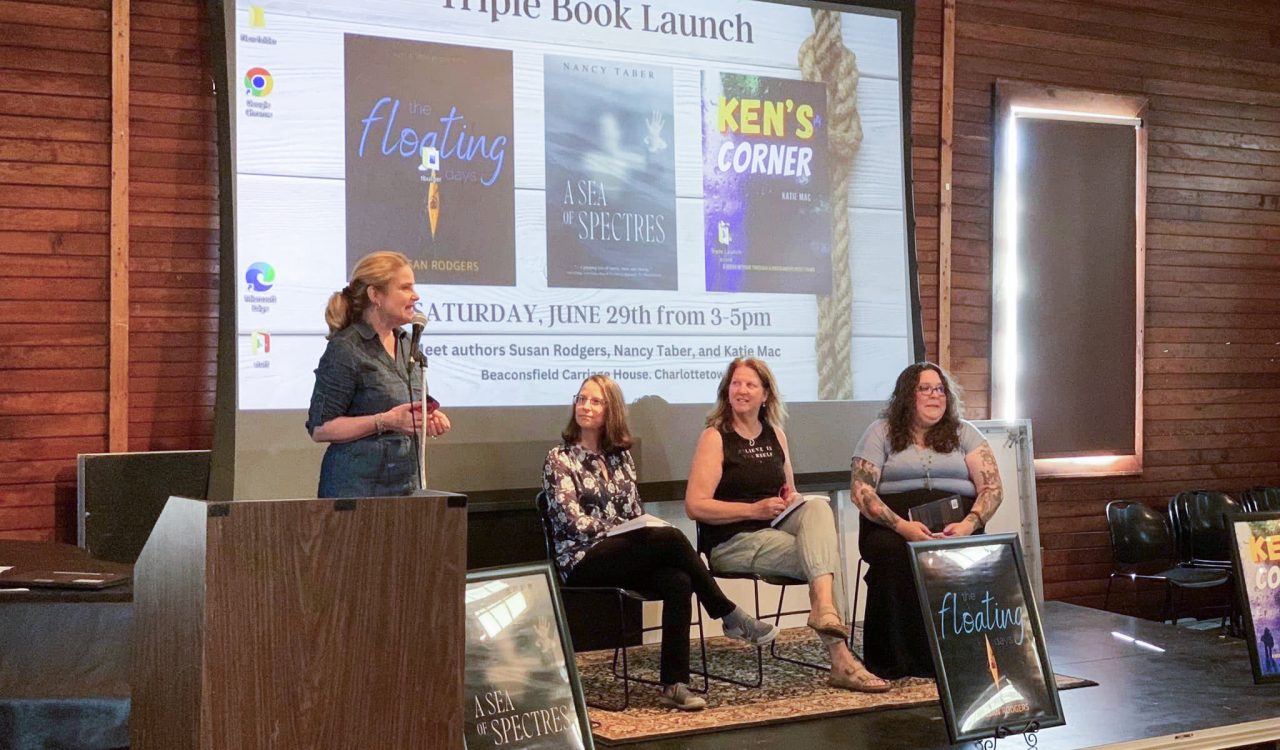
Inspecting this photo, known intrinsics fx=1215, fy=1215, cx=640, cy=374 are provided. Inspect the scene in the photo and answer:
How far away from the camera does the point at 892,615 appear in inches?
159

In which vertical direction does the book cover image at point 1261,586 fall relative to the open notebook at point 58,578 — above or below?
below

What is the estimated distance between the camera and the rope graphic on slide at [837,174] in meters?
5.35

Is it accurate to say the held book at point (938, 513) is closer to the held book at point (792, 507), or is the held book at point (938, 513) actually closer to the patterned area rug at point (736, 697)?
the held book at point (792, 507)

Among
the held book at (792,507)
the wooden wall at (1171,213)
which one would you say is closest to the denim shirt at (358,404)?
the held book at (792,507)

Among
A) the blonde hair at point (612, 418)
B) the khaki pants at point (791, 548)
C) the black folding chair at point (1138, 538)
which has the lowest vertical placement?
the black folding chair at point (1138, 538)

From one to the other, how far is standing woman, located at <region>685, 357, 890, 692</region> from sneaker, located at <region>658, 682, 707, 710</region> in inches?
18.7

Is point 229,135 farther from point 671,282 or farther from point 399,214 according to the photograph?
point 671,282

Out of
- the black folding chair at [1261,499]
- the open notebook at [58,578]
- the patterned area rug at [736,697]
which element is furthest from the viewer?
the black folding chair at [1261,499]

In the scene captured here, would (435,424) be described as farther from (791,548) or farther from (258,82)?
(258,82)

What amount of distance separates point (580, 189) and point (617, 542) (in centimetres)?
167

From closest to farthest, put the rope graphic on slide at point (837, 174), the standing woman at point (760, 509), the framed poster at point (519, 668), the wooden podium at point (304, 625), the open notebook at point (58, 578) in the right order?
the wooden podium at point (304, 625) < the open notebook at point (58, 578) < the framed poster at point (519, 668) < the standing woman at point (760, 509) < the rope graphic on slide at point (837, 174)

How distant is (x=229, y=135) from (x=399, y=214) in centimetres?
66

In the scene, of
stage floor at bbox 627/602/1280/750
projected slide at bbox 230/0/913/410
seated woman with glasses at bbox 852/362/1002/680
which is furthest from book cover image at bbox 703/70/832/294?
stage floor at bbox 627/602/1280/750

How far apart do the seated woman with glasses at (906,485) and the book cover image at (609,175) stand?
3.95 ft
